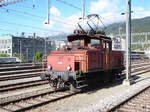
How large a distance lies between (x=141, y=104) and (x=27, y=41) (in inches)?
2850

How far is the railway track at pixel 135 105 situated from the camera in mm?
8932

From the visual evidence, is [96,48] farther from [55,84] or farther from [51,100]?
[51,100]

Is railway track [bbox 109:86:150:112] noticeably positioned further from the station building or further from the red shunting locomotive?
the station building

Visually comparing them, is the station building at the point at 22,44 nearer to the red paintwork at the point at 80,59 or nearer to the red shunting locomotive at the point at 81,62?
the red shunting locomotive at the point at 81,62

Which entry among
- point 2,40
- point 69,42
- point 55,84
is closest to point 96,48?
point 69,42

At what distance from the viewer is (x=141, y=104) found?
981 centimetres

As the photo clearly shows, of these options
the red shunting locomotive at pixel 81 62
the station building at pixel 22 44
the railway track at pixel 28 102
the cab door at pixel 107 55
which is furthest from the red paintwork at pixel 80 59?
the station building at pixel 22 44

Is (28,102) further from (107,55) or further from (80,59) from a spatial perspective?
(107,55)

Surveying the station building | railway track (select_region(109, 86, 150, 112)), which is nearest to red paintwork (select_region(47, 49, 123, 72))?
railway track (select_region(109, 86, 150, 112))

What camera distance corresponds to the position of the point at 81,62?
41.4 feet

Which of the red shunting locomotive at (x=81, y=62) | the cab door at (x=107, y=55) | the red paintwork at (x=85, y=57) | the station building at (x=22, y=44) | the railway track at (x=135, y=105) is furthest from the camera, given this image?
the station building at (x=22, y=44)

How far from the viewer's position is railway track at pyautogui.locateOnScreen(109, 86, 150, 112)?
8932 mm

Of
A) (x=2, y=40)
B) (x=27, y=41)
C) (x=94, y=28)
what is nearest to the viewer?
(x=94, y=28)

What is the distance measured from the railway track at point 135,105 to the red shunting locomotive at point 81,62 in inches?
112
